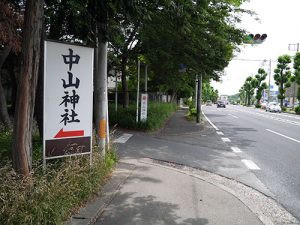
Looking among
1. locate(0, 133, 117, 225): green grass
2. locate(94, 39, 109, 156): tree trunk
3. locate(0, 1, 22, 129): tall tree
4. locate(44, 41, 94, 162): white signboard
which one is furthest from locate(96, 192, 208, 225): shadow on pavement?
locate(0, 1, 22, 129): tall tree

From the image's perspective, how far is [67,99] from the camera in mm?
5000

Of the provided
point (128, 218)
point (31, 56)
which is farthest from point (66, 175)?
point (31, 56)

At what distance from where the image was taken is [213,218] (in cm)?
435

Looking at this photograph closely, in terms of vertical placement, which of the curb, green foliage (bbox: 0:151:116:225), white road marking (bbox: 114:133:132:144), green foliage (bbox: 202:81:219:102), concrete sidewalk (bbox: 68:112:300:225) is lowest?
concrete sidewalk (bbox: 68:112:300:225)

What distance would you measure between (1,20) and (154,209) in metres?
6.11

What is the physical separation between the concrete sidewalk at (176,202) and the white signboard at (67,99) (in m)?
0.99

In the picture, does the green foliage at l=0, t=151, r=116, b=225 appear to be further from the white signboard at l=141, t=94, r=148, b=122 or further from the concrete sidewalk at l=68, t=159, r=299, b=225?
the white signboard at l=141, t=94, r=148, b=122

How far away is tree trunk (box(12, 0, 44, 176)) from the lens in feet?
13.3

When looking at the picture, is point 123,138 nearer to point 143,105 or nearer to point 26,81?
point 143,105

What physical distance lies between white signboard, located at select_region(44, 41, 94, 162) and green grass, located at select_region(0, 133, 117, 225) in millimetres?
285

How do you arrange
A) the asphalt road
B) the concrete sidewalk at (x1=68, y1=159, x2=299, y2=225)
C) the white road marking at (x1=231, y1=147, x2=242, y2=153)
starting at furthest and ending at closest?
the white road marking at (x1=231, y1=147, x2=242, y2=153)
the asphalt road
the concrete sidewalk at (x1=68, y1=159, x2=299, y2=225)

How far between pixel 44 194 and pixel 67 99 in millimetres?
1783

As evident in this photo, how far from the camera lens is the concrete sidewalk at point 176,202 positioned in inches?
166

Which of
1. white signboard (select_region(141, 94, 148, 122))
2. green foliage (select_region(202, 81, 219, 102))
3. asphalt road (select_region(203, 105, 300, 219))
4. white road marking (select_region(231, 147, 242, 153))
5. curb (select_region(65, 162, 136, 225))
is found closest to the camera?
curb (select_region(65, 162, 136, 225))
